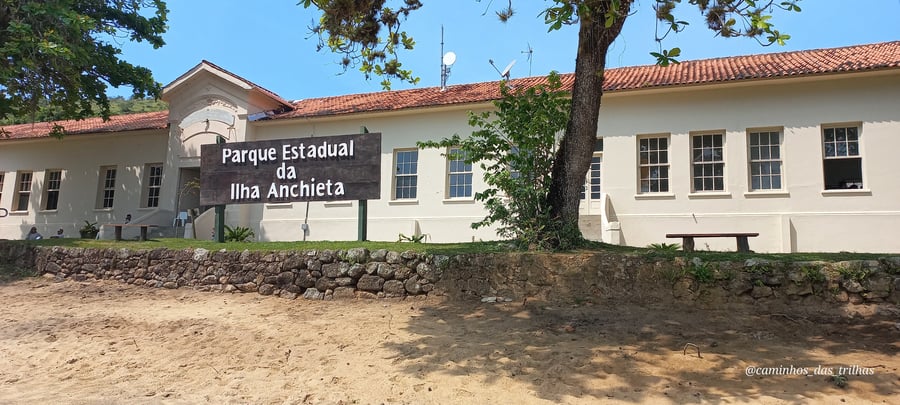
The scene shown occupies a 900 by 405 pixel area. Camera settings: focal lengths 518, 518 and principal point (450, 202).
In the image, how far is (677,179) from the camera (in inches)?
547

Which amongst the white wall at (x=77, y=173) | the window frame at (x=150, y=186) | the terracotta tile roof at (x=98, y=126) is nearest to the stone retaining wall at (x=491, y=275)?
the window frame at (x=150, y=186)

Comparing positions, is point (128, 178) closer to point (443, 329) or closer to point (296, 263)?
point (296, 263)

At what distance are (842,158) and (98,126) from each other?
25089 millimetres

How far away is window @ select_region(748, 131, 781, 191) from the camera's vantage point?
13.4 metres

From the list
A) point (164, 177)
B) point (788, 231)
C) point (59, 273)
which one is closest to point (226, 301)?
point (59, 273)

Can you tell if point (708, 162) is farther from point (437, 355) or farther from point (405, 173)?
point (437, 355)

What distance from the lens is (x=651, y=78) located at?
47.5 ft

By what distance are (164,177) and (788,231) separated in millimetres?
19351

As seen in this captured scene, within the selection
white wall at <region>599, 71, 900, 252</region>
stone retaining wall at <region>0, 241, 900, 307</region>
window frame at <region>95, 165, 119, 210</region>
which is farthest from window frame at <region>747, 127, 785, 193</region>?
window frame at <region>95, 165, 119, 210</region>

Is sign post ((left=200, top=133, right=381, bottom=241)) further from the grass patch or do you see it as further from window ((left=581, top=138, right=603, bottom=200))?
window ((left=581, top=138, right=603, bottom=200))

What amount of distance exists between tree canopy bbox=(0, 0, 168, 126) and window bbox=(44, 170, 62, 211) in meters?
4.65

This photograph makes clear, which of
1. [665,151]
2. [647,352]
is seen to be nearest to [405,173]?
[665,151]

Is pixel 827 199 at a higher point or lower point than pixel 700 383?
higher

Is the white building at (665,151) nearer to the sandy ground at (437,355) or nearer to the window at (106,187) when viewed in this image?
the window at (106,187)
